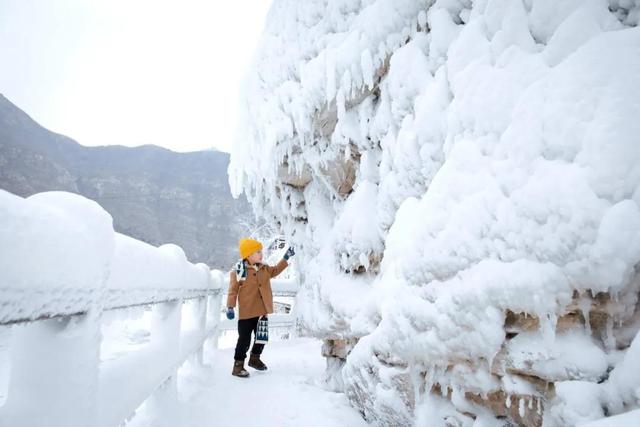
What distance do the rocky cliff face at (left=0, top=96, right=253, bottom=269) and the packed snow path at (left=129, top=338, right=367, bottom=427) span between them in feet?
112

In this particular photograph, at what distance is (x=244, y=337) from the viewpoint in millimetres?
3994

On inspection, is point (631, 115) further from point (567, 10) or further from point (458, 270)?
point (458, 270)

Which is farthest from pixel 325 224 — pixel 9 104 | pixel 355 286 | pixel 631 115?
pixel 9 104

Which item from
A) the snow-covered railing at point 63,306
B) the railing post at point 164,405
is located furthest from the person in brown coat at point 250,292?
the snow-covered railing at point 63,306

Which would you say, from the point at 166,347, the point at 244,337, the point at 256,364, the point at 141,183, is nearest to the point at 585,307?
the point at 166,347

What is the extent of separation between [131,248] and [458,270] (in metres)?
1.50

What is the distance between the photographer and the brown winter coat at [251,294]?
4.15 meters

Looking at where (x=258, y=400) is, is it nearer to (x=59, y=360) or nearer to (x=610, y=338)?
(x=59, y=360)

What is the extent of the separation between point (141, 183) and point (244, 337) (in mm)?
43959

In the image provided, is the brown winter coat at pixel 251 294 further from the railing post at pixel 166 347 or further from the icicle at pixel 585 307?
the icicle at pixel 585 307

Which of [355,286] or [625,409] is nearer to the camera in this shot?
[625,409]

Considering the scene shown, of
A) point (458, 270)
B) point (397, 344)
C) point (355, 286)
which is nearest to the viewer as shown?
point (458, 270)

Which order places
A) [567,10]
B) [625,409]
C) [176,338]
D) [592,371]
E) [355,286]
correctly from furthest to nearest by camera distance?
[355,286] → [176,338] → [567,10] → [592,371] → [625,409]

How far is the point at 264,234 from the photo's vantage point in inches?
1045
